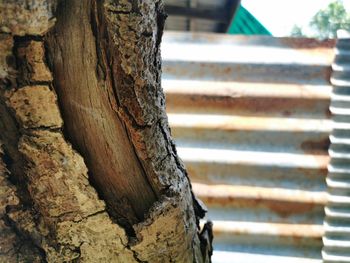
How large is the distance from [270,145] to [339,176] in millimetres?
307

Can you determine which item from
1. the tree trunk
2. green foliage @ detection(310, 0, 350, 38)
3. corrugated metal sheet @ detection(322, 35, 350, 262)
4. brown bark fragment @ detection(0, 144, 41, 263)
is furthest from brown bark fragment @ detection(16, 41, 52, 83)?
green foliage @ detection(310, 0, 350, 38)

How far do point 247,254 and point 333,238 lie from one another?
1.18 feet

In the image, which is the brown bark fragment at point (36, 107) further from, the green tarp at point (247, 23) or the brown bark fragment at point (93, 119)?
the green tarp at point (247, 23)

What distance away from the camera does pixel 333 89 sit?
66.2 inches

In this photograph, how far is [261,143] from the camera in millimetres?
1680

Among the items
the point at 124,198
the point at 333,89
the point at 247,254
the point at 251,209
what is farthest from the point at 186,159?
the point at 124,198

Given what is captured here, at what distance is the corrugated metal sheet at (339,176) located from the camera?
1.65 metres

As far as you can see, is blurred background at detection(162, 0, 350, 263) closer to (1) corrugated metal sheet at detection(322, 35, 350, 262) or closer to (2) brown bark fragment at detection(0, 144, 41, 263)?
(1) corrugated metal sheet at detection(322, 35, 350, 262)

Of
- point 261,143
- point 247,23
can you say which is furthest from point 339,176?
point 247,23

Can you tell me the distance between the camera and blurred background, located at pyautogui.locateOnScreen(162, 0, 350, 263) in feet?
5.43

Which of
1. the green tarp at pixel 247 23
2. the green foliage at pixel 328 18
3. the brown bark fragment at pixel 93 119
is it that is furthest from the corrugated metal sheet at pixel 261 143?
the green foliage at pixel 328 18

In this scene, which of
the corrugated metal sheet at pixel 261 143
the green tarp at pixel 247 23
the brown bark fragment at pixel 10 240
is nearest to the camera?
the brown bark fragment at pixel 10 240

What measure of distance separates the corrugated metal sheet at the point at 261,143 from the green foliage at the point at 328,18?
10405 millimetres

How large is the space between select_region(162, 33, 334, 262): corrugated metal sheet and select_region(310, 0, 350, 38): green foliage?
10405 millimetres
